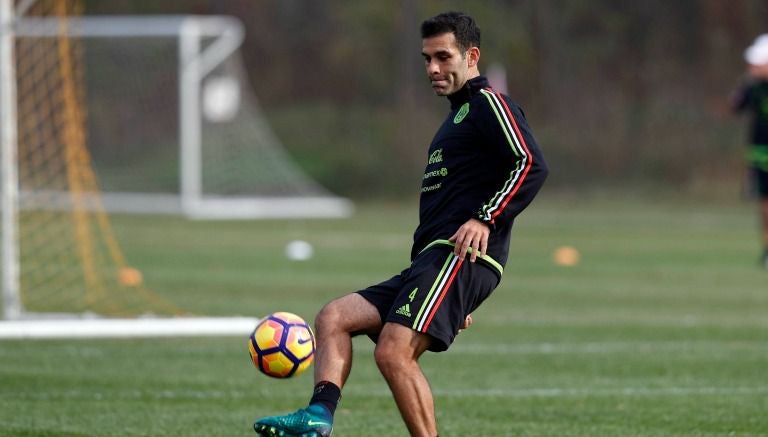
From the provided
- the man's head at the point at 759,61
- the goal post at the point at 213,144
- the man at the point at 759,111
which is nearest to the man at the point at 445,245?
the man's head at the point at 759,61

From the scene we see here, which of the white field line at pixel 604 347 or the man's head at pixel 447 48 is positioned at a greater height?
the man's head at pixel 447 48

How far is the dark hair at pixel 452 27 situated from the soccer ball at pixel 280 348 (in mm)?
1531

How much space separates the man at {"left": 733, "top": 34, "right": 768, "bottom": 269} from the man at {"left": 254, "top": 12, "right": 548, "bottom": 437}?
1201 cm

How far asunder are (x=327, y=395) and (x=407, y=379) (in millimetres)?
365

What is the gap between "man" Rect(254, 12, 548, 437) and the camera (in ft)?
20.8

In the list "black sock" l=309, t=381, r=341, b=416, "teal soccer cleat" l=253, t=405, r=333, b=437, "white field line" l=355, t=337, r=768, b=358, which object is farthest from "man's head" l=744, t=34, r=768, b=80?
"teal soccer cleat" l=253, t=405, r=333, b=437

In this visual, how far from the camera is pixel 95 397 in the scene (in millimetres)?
9086

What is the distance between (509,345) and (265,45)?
1337 inches

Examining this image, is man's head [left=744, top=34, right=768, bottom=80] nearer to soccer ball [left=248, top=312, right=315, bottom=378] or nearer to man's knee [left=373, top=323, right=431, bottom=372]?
soccer ball [left=248, top=312, right=315, bottom=378]

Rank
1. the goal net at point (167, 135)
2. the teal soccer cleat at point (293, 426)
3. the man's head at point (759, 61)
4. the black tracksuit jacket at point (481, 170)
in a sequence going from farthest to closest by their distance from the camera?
the goal net at point (167, 135), the man's head at point (759, 61), the black tracksuit jacket at point (481, 170), the teal soccer cleat at point (293, 426)

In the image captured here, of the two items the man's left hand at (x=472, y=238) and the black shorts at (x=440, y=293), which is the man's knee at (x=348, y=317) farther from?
the man's left hand at (x=472, y=238)

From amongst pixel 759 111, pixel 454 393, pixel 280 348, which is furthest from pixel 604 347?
pixel 759 111

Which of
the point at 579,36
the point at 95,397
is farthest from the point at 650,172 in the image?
the point at 95,397

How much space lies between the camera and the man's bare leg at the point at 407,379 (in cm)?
630
